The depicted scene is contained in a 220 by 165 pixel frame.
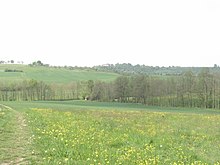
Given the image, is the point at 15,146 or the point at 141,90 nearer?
the point at 15,146

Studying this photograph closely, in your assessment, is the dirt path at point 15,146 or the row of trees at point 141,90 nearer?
the dirt path at point 15,146

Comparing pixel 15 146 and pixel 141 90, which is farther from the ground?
pixel 15 146

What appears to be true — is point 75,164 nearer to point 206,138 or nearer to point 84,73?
point 206,138

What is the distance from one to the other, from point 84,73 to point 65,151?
156 meters

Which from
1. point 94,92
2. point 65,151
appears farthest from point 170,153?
point 94,92

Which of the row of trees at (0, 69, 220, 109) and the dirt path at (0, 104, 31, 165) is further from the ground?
the dirt path at (0, 104, 31, 165)

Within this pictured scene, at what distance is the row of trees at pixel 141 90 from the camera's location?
288 ft

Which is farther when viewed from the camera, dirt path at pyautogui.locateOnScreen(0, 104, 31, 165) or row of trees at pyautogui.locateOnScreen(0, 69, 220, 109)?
row of trees at pyautogui.locateOnScreen(0, 69, 220, 109)

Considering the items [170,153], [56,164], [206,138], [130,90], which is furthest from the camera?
[130,90]

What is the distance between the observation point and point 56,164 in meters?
9.33

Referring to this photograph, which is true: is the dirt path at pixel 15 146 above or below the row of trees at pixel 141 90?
above

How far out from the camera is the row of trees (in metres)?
87.8

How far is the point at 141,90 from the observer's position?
9662 centimetres

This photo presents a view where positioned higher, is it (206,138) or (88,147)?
(88,147)
